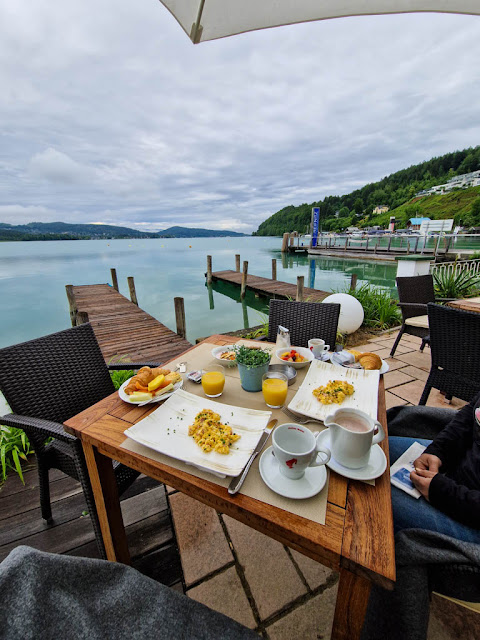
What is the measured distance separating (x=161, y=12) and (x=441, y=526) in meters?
3.04

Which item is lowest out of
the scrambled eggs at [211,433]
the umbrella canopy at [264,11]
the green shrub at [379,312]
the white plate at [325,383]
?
the green shrub at [379,312]

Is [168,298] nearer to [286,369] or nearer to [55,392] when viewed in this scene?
[55,392]

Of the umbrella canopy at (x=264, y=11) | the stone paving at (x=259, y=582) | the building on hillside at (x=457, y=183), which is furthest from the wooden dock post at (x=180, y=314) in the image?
the building on hillside at (x=457, y=183)

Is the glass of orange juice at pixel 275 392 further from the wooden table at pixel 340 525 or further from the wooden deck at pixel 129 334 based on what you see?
the wooden deck at pixel 129 334

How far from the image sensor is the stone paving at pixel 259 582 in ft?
3.54

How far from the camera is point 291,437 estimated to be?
33.1 inches

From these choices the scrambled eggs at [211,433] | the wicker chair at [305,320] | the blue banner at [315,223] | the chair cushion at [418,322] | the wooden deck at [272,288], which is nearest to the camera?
the scrambled eggs at [211,433]

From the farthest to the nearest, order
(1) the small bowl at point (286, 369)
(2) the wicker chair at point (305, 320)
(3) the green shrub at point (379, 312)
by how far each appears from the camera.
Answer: (3) the green shrub at point (379, 312), (2) the wicker chair at point (305, 320), (1) the small bowl at point (286, 369)

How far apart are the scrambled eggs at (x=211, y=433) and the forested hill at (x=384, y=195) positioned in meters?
47.2

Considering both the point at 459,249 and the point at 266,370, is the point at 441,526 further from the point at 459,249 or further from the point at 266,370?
the point at 459,249

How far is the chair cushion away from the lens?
299cm

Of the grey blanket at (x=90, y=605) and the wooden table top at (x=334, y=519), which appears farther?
the wooden table top at (x=334, y=519)

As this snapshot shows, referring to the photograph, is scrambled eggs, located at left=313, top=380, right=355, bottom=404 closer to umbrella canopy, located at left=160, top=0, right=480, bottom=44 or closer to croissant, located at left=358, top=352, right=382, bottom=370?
croissant, located at left=358, top=352, right=382, bottom=370

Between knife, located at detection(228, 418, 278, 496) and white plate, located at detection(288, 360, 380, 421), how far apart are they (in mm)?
127
